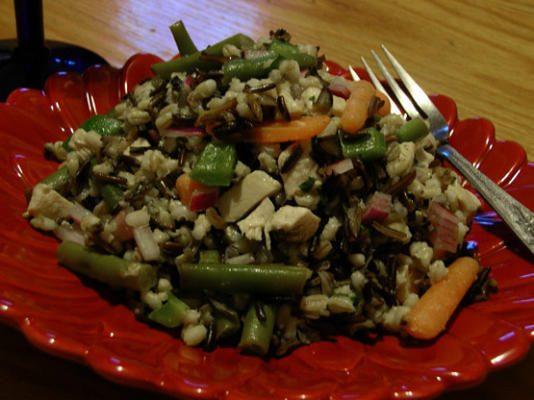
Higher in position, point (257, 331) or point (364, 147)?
point (364, 147)

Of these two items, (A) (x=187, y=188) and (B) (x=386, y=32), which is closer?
(A) (x=187, y=188)

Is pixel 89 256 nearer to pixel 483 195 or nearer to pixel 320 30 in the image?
pixel 483 195

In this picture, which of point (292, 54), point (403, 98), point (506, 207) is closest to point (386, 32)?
point (403, 98)

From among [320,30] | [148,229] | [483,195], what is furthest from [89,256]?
[320,30]

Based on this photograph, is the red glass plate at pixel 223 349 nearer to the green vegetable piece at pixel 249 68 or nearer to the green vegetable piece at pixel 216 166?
the green vegetable piece at pixel 216 166

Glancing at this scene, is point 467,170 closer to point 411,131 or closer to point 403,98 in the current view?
point 411,131

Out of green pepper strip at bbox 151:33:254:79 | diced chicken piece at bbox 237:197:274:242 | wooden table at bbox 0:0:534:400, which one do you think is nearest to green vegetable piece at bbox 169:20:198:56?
green pepper strip at bbox 151:33:254:79
